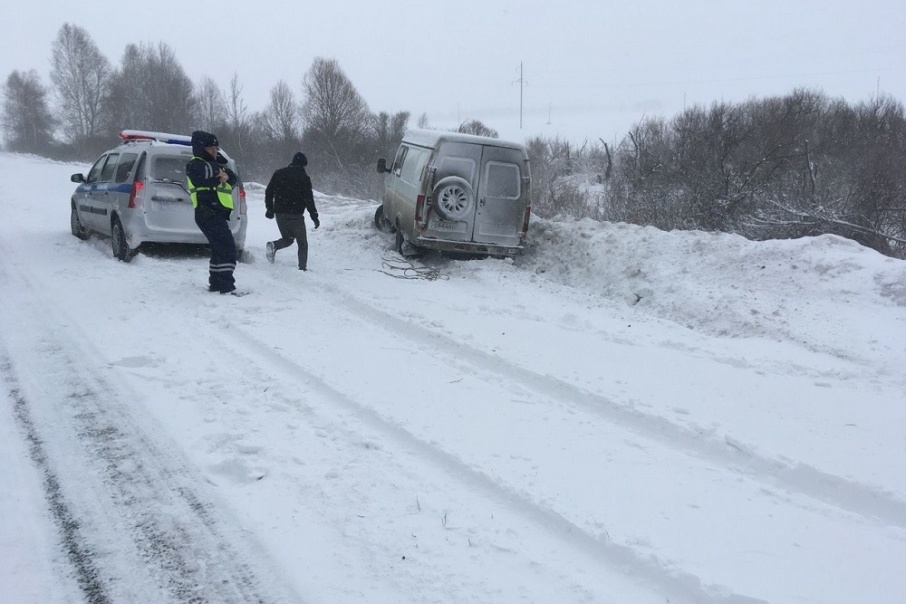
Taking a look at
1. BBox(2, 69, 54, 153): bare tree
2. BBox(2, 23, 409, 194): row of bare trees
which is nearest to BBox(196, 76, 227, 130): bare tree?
BBox(2, 23, 409, 194): row of bare trees

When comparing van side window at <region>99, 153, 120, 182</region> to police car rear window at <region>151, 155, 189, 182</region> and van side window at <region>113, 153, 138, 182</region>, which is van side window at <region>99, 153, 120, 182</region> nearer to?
van side window at <region>113, 153, 138, 182</region>

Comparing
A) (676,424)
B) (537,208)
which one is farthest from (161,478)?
(537,208)

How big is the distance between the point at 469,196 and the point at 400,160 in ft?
8.69

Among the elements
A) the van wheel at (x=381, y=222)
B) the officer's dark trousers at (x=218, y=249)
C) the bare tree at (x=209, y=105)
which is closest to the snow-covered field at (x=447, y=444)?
the officer's dark trousers at (x=218, y=249)

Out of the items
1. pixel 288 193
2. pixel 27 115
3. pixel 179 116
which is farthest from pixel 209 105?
pixel 288 193

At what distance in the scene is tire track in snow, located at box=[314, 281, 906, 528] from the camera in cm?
371

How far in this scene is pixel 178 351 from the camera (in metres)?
5.48

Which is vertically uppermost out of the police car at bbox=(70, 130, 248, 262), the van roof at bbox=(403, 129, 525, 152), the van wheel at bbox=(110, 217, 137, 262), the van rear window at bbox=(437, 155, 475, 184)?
the van roof at bbox=(403, 129, 525, 152)

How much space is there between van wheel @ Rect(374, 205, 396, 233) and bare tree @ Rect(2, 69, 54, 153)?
239 ft

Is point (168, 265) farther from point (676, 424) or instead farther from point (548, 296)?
point (676, 424)

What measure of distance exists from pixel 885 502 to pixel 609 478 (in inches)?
63.6

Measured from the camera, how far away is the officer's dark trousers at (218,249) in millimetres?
7609

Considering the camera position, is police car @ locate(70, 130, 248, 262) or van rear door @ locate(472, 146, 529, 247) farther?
van rear door @ locate(472, 146, 529, 247)

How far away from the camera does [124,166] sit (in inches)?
383
